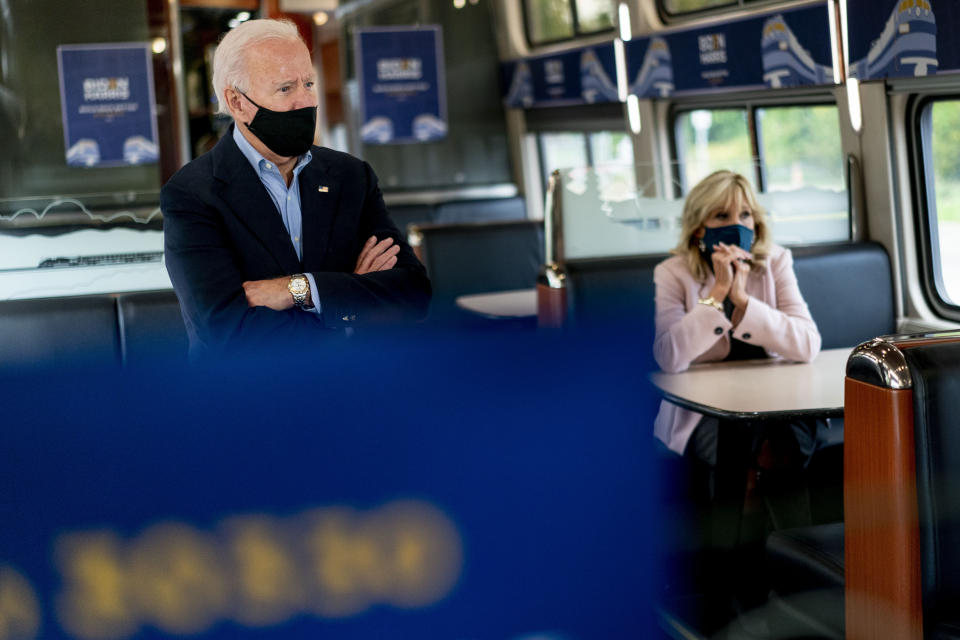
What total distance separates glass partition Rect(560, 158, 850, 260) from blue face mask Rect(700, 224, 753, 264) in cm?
136

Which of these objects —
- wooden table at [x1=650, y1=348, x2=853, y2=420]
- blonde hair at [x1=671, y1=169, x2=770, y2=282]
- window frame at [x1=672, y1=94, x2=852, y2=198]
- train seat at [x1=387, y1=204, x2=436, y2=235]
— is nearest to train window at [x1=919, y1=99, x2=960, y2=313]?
window frame at [x1=672, y1=94, x2=852, y2=198]

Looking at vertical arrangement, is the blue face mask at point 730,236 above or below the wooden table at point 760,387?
above

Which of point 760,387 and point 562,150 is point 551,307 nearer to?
point 760,387

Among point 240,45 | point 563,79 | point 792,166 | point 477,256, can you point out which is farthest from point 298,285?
point 563,79

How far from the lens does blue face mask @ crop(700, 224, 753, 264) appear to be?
3.48 meters

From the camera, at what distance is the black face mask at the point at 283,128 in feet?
7.77

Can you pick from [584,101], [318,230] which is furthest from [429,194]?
[318,230]

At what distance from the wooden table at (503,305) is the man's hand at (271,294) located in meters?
2.55

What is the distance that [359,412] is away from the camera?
1.40 m

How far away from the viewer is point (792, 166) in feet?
17.4

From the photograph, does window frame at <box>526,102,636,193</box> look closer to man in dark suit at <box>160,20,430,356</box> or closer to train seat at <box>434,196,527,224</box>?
train seat at <box>434,196,527,224</box>

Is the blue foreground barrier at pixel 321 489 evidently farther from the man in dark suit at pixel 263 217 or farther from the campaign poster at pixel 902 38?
the campaign poster at pixel 902 38

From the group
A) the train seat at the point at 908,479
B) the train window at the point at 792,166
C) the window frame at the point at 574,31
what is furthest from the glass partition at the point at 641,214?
the window frame at the point at 574,31

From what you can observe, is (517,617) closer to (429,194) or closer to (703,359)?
(703,359)
